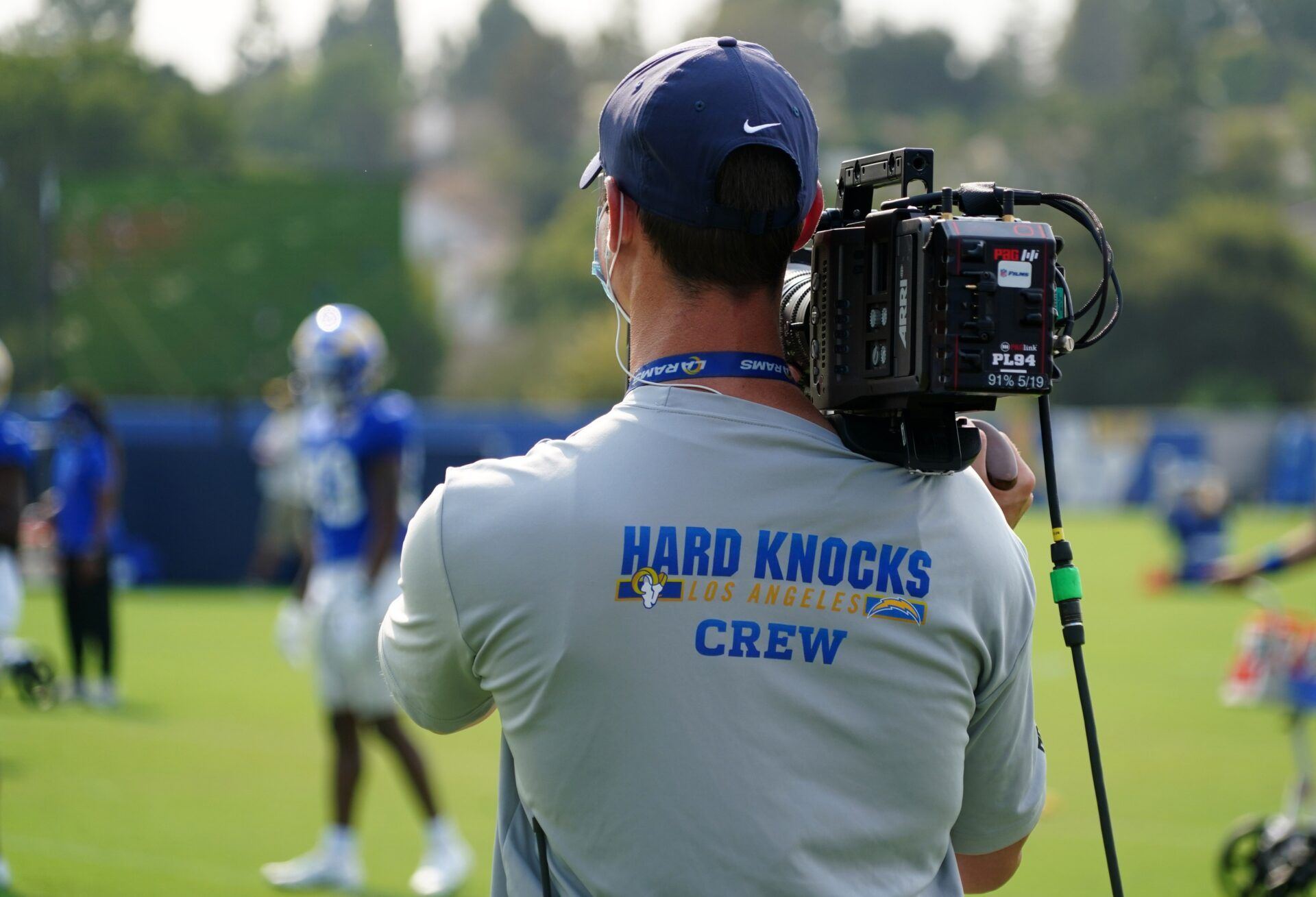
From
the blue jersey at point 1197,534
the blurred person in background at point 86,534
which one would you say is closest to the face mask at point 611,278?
the blurred person in background at point 86,534

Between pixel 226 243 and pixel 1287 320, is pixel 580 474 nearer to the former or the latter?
pixel 226 243

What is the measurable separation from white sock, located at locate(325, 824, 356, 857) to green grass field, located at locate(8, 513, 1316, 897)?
23 cm

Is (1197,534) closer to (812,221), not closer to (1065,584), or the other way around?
(1065,584)

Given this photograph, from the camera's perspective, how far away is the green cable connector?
223cm

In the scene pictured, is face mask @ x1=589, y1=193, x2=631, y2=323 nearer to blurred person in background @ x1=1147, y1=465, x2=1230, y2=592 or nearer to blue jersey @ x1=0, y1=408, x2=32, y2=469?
blue jersey @ x1=0, y1=408, x2=32, y2=469

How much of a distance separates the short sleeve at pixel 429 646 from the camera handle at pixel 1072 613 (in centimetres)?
82

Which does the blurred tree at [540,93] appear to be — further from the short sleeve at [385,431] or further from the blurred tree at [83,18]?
the short sleeve at [385,431]

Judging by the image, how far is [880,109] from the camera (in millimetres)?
98812

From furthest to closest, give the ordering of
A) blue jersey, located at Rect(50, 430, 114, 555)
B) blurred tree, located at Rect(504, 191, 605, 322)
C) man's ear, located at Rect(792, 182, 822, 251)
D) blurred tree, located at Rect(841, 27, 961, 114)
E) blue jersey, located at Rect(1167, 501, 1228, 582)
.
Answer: blurred tree, located at Rect(841, 27, 961, 114) < blurred tree, located at Rect(504, 191, 605, 322) < blue jersey, located at Rect(1167, 501, 1228, 582) < blue jersey, located at Rect(50, 430, 114, 555) < man's ear, located at Rect(792, 182, 822, 251)

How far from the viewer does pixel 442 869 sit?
22.0 feet

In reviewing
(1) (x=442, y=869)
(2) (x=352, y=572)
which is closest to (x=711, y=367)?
(1) (x=442, y=869)

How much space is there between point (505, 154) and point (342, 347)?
3874 inches

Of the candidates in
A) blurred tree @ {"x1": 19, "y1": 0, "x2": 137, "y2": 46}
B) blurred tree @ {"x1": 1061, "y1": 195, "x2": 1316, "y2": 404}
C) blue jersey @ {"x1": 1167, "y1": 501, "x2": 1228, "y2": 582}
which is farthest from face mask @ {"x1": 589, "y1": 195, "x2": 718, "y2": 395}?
blurred tree @ {"x1": 19, "y1": 0, "x2": 137, "y2": 46}

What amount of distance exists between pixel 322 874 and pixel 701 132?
17.7ft
